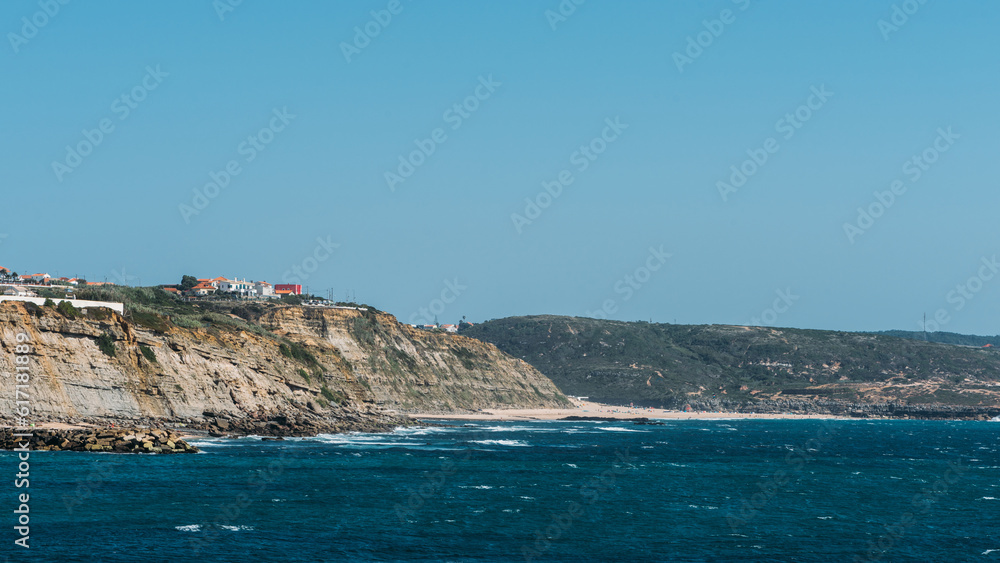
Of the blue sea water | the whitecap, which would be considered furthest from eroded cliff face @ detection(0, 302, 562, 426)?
the whitecap

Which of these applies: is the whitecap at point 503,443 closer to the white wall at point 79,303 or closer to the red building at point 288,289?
the white wall at point 79,303

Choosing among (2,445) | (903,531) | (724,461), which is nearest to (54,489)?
(2,445)

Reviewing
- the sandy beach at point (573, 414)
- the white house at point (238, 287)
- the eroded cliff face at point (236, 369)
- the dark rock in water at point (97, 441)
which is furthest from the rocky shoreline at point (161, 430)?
the white house at point (238, 287)

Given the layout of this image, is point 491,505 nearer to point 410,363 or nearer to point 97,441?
point 97,441

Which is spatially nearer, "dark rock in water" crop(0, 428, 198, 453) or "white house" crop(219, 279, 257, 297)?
"dark rock in water" crop(0, 428, 198, 453)

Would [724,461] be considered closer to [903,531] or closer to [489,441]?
[489,441]

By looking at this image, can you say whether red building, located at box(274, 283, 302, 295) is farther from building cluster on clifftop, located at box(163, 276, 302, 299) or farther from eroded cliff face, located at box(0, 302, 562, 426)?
eroded cliff face, located at box(0, 302, 562, 426)
